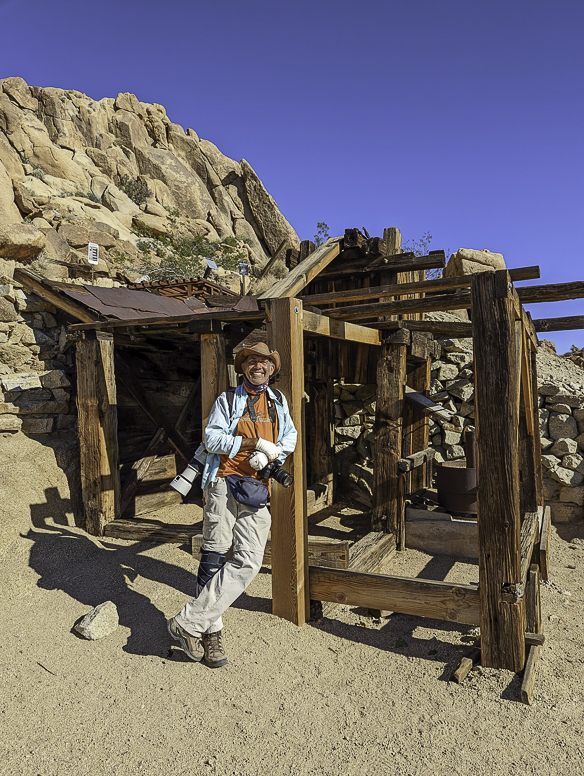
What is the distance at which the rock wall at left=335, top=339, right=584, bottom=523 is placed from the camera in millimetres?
7238

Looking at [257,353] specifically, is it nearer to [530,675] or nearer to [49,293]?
[530,675]

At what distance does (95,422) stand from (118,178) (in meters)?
25.4

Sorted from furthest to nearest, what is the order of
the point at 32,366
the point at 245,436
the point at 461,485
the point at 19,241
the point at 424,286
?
1. the point at 19,241
2. the point at 32,366
3. the point at 461,485
4. the point at 424,286
5. the point at 245,436

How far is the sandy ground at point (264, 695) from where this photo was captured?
8.54ft

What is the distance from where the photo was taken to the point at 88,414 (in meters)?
6.26

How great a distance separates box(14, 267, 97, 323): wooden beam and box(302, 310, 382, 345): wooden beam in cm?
327

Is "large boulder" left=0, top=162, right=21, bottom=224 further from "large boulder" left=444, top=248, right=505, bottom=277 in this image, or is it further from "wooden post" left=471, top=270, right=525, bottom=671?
"wooden post" left=471, top=270, right=525, bottom=671

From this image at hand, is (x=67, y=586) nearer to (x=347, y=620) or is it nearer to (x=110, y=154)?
(x=347, y=620)

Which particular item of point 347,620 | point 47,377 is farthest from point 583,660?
point 47,377

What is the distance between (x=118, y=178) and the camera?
27.4 metres

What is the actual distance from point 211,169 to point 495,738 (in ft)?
117

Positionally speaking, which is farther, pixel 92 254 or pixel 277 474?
pixel 92 254

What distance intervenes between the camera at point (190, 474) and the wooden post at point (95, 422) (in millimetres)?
3249

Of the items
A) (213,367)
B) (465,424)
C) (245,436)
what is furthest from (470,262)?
(245,436)
